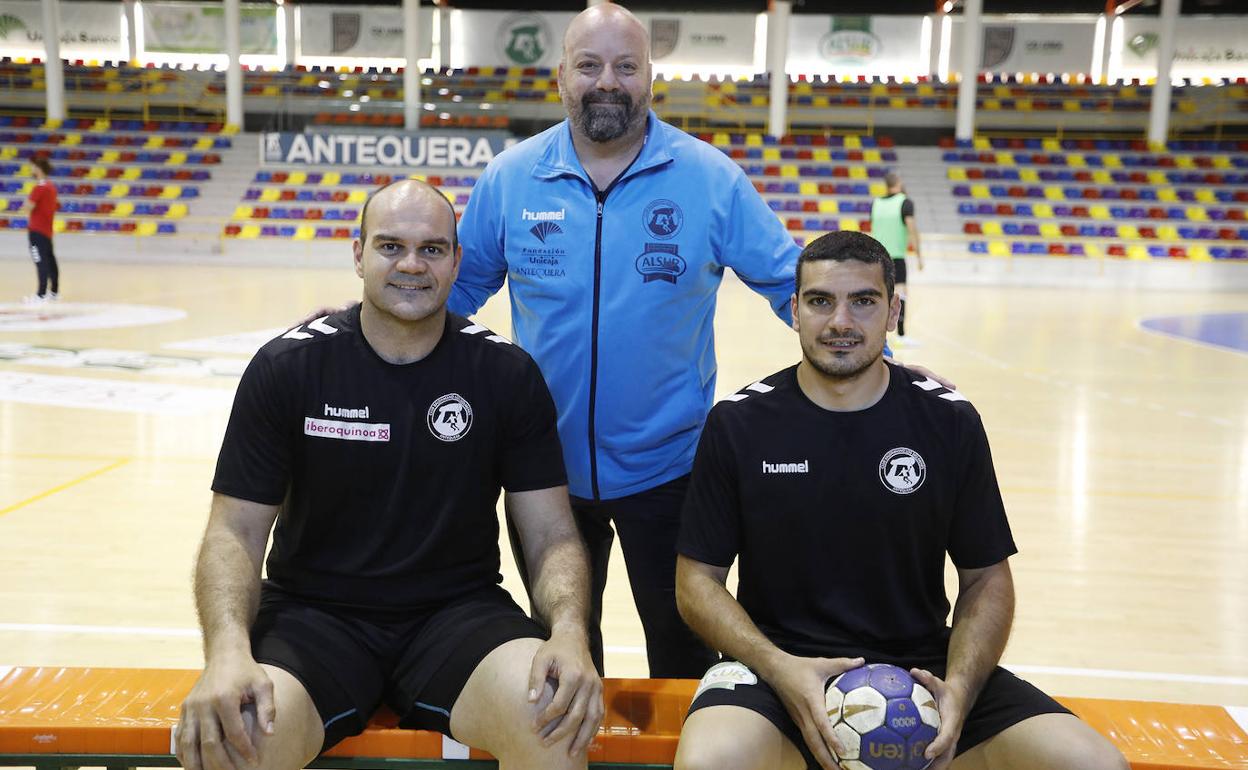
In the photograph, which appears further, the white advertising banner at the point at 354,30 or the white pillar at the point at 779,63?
the white advertising banner at the point at 354,30

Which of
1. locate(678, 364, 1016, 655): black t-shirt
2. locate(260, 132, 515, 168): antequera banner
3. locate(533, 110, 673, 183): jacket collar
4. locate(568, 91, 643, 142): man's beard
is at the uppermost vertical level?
locate(260, 132, 515, 168): antequera banner

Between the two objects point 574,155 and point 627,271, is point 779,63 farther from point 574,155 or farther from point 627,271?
point 627,271

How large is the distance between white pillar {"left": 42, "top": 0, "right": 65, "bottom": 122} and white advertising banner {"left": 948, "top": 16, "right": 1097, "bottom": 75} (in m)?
21.6

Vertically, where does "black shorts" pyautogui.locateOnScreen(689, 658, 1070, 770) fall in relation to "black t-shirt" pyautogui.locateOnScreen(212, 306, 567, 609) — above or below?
below

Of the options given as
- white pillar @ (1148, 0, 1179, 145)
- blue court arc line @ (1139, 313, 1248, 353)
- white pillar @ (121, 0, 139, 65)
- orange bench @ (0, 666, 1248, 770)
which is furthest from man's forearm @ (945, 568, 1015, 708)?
white pillar @ (121, 0, 139, 65)

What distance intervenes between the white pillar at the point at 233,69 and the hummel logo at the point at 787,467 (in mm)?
23548

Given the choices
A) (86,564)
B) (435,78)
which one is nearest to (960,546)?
(86,564)

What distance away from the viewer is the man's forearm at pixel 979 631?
2.04 m

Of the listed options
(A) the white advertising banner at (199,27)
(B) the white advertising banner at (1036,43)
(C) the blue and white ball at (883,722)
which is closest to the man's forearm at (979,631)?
(C) the blue and white ball at (883,722)

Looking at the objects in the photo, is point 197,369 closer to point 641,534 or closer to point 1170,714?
point 641,534

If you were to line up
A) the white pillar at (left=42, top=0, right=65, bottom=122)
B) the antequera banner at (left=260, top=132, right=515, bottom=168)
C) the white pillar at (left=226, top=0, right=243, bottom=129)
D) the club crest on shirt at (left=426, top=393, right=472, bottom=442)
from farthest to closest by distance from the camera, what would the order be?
the white pillar at (left=42, top=0, right=65, bottom=122), the white pillar at (left=226, top=0, right=243, bottom=129), the antequera banner at (left=260, top=132, right=515, bottom=168), the club crest on shirt at (left=426, top=393, right=472, bottom=442)

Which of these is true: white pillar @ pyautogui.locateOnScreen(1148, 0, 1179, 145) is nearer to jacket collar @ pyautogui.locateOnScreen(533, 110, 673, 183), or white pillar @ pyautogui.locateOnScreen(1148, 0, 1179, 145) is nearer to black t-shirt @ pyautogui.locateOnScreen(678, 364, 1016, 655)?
jacket collar @ pyautogui.locateOnScreen(533, 110, 673, 183)

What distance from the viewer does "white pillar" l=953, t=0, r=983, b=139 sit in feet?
75.4

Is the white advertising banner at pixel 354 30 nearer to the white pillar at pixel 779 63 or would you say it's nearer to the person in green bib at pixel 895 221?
the white pillar at pixel 779 63
